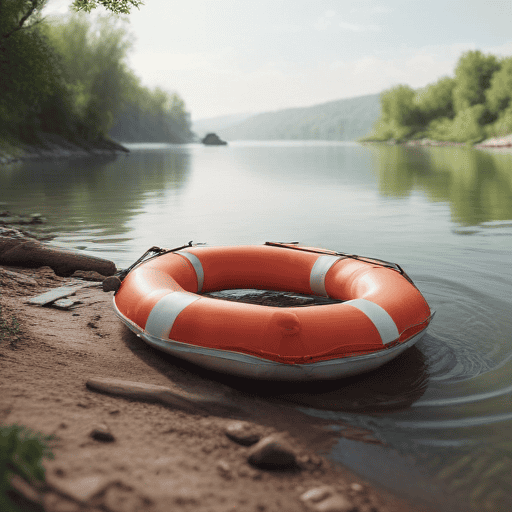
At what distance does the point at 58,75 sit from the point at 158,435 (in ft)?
81.3

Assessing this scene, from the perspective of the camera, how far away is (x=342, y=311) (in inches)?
136

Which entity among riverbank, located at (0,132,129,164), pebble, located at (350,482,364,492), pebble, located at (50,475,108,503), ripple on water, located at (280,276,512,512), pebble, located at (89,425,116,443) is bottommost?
ripple on water, located at (280,276,512,512)

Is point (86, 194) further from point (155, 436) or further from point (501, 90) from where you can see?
point (501, 90)

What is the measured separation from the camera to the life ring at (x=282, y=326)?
3.21m

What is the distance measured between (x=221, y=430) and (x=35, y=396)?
957 mm

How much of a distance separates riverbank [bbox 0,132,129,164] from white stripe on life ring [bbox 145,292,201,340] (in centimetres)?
2617

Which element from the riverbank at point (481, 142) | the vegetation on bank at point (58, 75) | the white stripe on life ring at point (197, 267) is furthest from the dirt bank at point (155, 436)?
the riverbank at point (481, 142)

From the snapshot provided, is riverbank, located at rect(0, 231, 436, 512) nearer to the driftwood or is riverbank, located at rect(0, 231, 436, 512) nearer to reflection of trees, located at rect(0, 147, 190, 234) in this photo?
the driftwood

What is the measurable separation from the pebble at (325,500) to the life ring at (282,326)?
1.10m

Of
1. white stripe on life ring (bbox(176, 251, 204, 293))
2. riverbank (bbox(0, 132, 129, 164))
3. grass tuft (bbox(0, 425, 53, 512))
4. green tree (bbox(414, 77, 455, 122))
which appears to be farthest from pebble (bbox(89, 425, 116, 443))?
green tree (bbox(414, 77, 455, 122))

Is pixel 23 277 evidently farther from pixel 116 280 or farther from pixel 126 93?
pixel 126 93

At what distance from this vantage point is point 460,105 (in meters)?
62.8

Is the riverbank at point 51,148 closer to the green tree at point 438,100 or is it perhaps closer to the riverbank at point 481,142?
the riverbank at point 481,142

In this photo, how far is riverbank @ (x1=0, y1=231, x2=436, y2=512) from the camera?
6.29 ft
